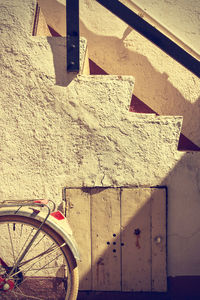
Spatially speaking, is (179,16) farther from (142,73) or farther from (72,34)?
(72,34)

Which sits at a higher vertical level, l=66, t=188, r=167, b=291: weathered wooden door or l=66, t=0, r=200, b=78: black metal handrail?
l=66, t=0, r=200, b=78: black metal handrail

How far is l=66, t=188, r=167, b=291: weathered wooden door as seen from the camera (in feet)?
9.83

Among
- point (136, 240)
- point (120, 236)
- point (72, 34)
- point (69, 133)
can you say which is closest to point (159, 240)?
point (136, 240)

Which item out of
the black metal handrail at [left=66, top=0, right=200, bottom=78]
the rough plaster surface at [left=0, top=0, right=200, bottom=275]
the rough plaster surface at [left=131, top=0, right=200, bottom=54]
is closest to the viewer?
the black metal handrail at [left=66, top=0, right=200, bottom=78]

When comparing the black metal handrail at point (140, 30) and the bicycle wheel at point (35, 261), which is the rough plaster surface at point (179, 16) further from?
the bicycle wheel at point (35, 261)

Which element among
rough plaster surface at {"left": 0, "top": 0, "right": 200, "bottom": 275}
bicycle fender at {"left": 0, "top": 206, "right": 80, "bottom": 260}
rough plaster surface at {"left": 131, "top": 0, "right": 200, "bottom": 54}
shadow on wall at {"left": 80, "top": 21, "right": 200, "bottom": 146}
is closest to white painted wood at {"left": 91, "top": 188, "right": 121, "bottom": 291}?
rough plaster surface at {"left": 0, "top": 0, "right": 200, "bottom": 275}

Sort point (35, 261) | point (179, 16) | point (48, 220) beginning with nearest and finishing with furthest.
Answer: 1. point (48, 220)
2. point (35, 261)
3. point (179, 16)

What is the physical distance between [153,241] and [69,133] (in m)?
1.22

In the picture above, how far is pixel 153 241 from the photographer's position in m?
3.02

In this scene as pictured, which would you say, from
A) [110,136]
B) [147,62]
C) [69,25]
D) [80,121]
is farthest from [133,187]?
[69,25]

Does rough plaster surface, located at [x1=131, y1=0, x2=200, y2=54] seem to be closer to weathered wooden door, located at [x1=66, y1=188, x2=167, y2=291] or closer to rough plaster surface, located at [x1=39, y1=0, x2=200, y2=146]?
rough plaster surface, located at [x1=39, y1=0, x2=200, y2=146]

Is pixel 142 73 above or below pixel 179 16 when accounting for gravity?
below

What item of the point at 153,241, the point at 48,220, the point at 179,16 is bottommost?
the point at 153,241

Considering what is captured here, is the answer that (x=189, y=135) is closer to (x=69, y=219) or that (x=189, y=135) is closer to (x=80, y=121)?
(x=80, y=121)
